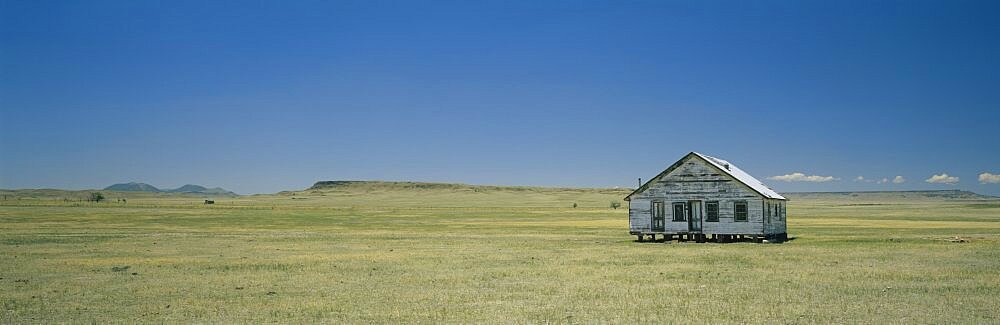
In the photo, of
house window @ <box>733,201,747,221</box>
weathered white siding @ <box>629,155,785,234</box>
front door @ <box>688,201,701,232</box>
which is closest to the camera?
weathered white siding @ <box>629,155,785,234</box>

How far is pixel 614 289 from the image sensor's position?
21.1 metres

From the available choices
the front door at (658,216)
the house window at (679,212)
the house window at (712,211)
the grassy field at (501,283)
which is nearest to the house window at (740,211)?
the house window at (712,211)

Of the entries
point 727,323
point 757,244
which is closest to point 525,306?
point 727,323

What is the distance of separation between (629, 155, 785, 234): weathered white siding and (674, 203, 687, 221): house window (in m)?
0.22

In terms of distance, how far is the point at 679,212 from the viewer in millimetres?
45719

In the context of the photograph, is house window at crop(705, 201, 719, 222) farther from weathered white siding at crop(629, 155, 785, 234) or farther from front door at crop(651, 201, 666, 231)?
front door at crop(651, 201, 666, 231)

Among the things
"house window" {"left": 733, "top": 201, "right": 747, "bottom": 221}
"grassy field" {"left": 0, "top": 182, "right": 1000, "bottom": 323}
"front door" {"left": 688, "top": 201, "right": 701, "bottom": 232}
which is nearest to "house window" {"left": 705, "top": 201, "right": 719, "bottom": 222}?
"front door" {"left": 688, "top": 201, "right": 701, "bottom": 232}

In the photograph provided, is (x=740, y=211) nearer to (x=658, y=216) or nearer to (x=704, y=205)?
(x=704, y=205)

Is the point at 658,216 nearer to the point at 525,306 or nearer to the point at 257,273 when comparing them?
the point at 257,273

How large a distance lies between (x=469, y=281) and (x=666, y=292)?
19.0 feet

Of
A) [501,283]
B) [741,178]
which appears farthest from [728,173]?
[501,283]

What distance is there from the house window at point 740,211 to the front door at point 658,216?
3.92 meters

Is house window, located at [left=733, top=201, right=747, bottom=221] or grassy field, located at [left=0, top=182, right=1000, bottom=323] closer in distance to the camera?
grassy field, located at [left=0, top=182, right=1000, bottom=323]

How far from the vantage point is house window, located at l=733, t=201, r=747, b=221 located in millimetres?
44031
